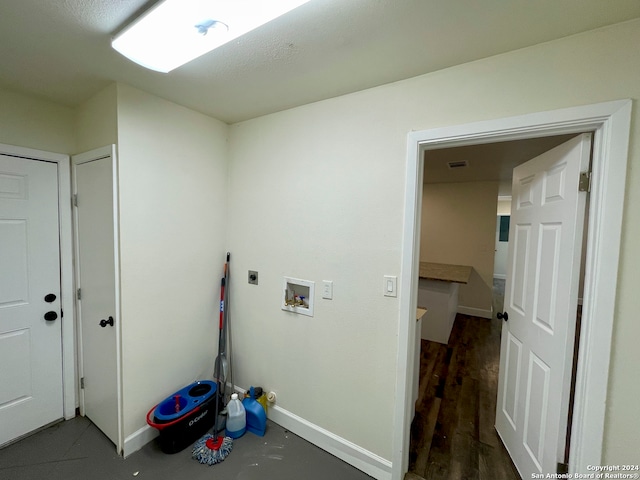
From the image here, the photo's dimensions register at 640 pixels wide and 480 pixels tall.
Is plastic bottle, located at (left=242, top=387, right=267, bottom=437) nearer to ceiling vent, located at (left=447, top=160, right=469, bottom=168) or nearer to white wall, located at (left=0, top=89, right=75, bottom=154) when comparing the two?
white wall, located at (left=0, top=89, right=75, bottom=154)

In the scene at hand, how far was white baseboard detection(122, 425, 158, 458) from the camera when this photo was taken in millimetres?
1731

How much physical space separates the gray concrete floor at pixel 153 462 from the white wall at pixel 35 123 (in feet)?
6.73

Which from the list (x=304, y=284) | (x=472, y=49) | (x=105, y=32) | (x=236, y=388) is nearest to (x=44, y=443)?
(x=236, y=388)

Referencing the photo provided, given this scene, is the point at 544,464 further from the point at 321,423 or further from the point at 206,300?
the point at 206,300

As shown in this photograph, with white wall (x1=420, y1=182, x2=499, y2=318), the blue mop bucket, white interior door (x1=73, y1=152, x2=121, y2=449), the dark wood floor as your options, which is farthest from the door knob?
white wall (x1=420, y1=182, x2=499, y2=318)

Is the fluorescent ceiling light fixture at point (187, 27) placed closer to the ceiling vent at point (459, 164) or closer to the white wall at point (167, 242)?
the white wall at point (167, 242)

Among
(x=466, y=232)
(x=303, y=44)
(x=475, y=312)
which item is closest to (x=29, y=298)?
(x=303, y=44)

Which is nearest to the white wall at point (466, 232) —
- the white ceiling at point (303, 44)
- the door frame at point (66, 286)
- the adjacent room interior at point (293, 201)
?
the adjacent room interior at point (293, 201)

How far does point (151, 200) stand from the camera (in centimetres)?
177

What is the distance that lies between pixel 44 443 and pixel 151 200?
1839mm

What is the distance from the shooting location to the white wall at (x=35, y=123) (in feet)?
5.61

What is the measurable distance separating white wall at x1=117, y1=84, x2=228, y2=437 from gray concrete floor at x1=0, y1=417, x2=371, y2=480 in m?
0.22

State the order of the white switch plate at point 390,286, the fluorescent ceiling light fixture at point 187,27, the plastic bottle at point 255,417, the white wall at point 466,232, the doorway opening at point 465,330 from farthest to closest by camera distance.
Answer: the white wall at point 466,232, the plastic bottle at point 255,417, the doorway opening at point 465,330, the white switch plate at point 390,286, the fluorescent ceiling light fixture at point 187,27

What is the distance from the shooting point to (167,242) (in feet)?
6.18
